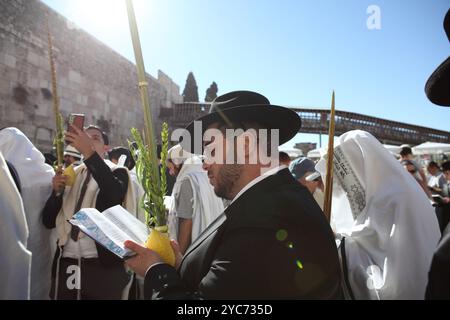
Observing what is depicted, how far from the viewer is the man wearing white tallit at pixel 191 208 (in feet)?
9.39

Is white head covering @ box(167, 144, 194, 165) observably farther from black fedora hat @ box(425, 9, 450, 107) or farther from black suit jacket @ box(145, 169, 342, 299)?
black fedora hat @ box(425, 9, 450, 107)

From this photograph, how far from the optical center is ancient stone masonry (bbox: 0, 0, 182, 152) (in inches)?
287

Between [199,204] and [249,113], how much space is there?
1.61 metres

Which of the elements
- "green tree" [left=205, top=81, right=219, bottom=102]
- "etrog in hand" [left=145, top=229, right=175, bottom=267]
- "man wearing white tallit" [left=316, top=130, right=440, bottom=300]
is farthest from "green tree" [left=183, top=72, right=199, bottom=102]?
"etrog in hand" [left=145, top=229, right=175, bottom=267]

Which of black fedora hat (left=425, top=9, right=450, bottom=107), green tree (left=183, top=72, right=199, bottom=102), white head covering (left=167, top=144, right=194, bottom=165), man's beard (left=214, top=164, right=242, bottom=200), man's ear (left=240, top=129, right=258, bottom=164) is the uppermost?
green tree (left=183, top=72, right=199, bottom=102)

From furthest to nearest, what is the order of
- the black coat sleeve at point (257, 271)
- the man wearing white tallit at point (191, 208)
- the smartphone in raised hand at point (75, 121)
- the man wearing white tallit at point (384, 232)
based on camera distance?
the man wearing white tallit at point (191, 208) < the smartphone in raised hand at point (75, 121) < the man wearing white tallit at point (384, 232) < the black coat sleeve at point (257, 271)

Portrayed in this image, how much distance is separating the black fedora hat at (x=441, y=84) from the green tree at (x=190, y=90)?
1092 inches

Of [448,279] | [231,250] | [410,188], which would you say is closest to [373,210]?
[410,188]

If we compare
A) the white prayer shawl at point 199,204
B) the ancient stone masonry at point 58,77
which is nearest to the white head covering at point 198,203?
the white prayer shawl at point 199,204

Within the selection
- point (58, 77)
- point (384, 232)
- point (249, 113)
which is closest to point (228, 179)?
point (249, 113)

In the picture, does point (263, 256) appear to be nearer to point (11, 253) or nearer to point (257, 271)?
point (257, 271)

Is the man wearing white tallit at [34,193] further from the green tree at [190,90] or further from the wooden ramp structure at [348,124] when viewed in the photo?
the green tree at [190,90]

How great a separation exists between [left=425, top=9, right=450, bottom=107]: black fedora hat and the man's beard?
33.0 inches
